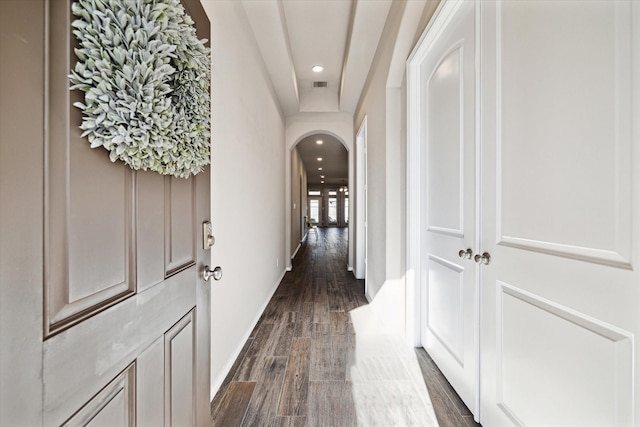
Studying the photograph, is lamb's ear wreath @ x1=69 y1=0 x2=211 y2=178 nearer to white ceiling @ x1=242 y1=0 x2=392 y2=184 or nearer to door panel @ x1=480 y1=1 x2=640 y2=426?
door panel @ x1=480 y1=1 x2=640 y2=426

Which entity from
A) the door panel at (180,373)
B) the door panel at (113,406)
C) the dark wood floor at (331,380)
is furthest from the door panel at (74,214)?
the dark wood floor at (331,380)

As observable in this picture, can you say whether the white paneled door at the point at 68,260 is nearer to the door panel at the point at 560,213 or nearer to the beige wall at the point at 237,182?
the beige wall at the point at 237,182

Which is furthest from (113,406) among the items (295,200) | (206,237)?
(295,200)

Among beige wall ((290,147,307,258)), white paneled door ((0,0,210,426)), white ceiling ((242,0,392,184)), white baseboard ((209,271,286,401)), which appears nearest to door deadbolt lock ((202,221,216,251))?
white paneled door ((0,0,210,426))

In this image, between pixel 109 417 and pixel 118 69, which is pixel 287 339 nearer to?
pixel 109 417

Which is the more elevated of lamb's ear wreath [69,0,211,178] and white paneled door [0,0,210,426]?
lamb's ear wreath [69,0,211,178]

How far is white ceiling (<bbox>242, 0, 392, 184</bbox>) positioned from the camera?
2379 mm

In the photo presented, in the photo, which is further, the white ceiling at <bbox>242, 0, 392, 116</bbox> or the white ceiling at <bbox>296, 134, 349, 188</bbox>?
the white ceiling at <bbox>296, 134, 349, 188</bbox>

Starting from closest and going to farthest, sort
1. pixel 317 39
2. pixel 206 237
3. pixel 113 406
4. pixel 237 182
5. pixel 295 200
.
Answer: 1. pixel 113 406
2. pixel 206 237
3. pixel 237 182
4. pixel 317 39
5. pixel 295 200

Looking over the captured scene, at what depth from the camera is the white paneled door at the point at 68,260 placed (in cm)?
43

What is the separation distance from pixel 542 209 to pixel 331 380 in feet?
4.81

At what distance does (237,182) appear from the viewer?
6.77 ft

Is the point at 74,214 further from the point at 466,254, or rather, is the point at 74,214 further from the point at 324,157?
the point at 324,157

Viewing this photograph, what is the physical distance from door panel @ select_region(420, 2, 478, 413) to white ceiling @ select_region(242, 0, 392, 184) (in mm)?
938
